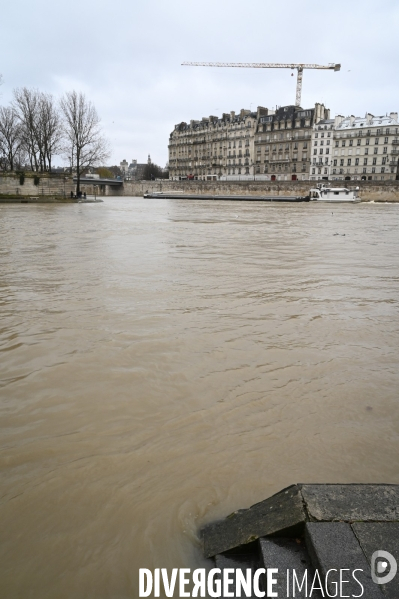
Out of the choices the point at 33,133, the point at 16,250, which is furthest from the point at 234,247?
the point at 33,133

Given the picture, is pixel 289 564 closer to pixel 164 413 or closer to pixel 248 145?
pixel 164 413

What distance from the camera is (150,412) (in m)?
3.76

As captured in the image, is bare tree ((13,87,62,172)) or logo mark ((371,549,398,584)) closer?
logo mark ((371,549,398,584))

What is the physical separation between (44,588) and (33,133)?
6025cm

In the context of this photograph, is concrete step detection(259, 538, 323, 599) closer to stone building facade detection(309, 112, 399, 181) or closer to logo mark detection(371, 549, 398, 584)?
logo mark detection(371, 549, 398, 584)

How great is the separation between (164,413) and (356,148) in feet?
314

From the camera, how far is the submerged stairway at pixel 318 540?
1837mm

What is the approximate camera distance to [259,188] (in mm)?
80438

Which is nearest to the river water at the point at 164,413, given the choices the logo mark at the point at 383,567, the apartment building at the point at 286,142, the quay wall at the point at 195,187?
the logo mark at the point at 383,567

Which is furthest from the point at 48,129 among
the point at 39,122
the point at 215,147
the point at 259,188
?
the point at 215,147

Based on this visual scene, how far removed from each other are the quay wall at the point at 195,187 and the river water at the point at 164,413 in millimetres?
48347

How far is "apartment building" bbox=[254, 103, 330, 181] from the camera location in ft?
308

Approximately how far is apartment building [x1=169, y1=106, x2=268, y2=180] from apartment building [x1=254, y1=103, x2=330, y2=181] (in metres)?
3.06

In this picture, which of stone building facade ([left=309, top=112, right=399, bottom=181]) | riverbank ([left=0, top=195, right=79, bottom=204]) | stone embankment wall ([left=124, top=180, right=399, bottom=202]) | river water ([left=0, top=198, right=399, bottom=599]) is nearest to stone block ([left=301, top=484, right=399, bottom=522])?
river water ([left=0, top=198, right=399, bottom=599])
